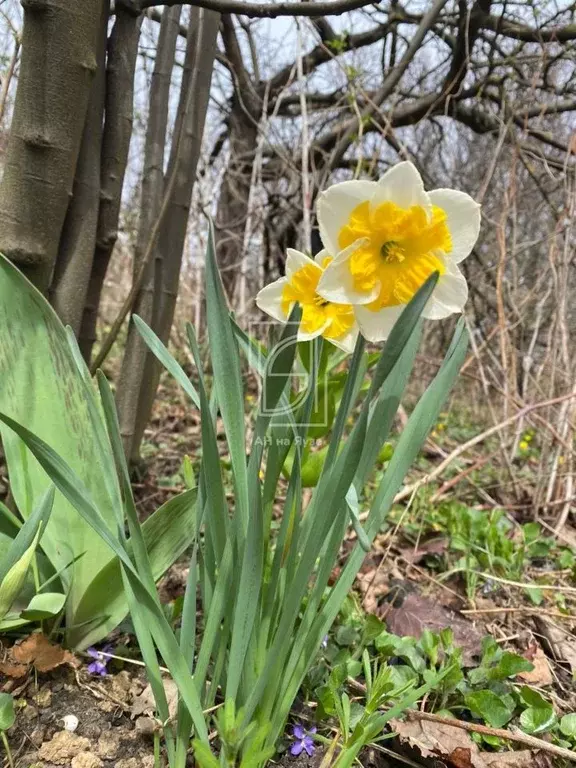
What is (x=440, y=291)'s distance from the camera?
0.65m

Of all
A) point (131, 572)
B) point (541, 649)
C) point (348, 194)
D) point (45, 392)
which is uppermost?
point (348, 194)

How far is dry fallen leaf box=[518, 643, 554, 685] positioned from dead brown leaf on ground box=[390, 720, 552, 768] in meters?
0.23

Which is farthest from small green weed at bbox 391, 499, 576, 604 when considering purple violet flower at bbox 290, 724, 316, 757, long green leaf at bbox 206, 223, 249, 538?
long green leaf at bbox 206, 223, 249, 538

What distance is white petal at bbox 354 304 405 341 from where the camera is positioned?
65 centimetres

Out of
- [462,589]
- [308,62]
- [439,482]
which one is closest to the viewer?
[462,589]

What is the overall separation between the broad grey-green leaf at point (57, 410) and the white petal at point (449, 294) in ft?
1.90

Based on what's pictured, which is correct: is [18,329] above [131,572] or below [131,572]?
above

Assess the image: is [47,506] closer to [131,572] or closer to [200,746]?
[131,572]

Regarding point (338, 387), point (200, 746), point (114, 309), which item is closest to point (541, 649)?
point (338, 387)

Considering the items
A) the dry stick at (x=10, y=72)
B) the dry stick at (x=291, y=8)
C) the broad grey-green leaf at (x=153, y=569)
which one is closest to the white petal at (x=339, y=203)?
the broad grey-green leaf at (x=153, y=569)

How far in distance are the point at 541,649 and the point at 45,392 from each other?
46.8 inches

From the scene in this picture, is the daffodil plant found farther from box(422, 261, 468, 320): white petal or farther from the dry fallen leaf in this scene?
the dry fallen leaf

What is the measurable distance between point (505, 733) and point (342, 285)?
75 cm

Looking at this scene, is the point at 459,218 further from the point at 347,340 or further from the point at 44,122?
the point at 44,122
